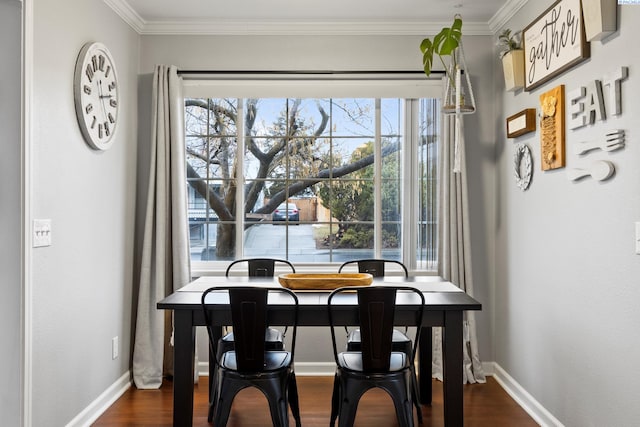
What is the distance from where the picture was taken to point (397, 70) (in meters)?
3.95

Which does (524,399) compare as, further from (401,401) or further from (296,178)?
(296,178)

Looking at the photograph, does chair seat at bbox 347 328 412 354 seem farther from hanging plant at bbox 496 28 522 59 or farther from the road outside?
hanging plant at bbox 496 28 522 59

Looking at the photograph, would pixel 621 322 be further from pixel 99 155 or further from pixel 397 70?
pixel 99 155

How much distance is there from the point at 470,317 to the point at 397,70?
1.95 m

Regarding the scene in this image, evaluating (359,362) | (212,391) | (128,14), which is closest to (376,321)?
(359,362)

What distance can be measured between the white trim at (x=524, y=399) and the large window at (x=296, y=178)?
3.83 ft

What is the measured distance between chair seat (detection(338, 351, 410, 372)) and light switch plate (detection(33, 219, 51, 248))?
1608 mm

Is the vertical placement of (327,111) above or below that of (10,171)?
above

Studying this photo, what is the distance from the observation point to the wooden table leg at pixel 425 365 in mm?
3406

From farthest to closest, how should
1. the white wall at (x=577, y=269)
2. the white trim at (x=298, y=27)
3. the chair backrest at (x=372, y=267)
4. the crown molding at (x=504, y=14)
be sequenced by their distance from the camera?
the white trim at (x=298, y=27), the chair backrest at (x=372, y=267), the crown molding at (x=504, y=14), the white wall at (x=577, y=269)

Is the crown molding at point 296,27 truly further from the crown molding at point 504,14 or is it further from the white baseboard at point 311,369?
the white baseboard at point 311,369

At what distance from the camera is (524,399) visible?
130 inches

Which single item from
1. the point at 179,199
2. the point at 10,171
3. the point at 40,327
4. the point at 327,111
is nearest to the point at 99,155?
the point at 179,199

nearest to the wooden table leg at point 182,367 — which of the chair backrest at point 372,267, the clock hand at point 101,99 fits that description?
the chair backrest at point 372,267
